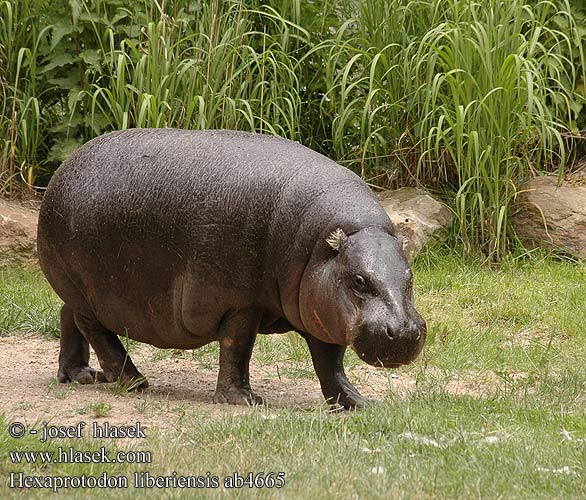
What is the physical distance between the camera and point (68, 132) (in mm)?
8711

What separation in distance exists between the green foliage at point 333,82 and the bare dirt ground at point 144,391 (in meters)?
1.83

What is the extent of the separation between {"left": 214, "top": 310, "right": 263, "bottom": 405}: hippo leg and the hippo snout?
Answer: 691mm

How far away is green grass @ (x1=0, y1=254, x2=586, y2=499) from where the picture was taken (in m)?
3.73

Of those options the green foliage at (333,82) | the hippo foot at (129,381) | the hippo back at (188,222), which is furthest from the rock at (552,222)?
the hippo foot at (129,381)

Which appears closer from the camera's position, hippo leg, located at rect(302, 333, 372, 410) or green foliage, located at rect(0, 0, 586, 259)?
hippo leg, located at rect(302, 333, 372, 410)

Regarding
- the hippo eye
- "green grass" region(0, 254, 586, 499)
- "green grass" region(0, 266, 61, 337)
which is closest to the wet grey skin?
the hippo eye

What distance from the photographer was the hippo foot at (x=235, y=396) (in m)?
5.16

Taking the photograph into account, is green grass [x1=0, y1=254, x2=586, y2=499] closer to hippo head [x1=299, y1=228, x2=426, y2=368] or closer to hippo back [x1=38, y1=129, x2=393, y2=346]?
hippo head [x1=299, y1=228, x2=426, y2=368]

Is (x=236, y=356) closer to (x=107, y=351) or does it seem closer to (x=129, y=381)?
(x=129, y=381)

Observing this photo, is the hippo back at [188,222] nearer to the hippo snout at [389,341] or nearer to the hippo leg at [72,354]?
the hippo leg at [72,354]

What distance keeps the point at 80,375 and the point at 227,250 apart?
121 cm

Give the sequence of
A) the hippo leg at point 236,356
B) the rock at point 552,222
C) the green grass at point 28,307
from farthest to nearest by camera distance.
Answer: the rock at point 552,222 → the green grass at point 28,307 → the hippo leg at point 236,356

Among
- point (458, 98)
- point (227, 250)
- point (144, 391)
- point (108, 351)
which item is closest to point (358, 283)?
point (227, 250)

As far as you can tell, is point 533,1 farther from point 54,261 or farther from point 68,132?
point 54,261
